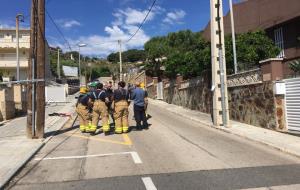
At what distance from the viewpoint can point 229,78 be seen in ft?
62.3

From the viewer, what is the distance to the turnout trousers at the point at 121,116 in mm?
14812

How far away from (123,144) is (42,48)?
4.54 m

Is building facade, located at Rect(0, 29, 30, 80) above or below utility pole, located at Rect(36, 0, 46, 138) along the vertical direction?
above

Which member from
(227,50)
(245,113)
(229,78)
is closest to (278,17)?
(227,50)

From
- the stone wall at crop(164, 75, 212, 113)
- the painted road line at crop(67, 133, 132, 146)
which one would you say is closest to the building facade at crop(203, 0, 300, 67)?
the stone wall at crop(164, 75, 212, 113)

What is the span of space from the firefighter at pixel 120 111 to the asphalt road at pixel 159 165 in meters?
0.92

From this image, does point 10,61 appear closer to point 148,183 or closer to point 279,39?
point 279,39

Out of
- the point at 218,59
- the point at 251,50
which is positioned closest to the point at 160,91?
the point at 251,50

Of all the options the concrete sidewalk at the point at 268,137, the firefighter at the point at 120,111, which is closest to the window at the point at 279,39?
the concrete sidewalk at the point at 268,137

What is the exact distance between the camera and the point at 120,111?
1477cm

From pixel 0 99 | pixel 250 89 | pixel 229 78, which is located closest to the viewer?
pixel 250 89

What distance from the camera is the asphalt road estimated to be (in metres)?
7.69

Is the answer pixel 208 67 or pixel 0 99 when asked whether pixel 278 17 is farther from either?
pixel 0 99

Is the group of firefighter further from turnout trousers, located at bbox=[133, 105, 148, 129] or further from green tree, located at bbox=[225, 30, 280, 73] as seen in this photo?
green tree, located at bbox=[225, 30, 280, 73]
